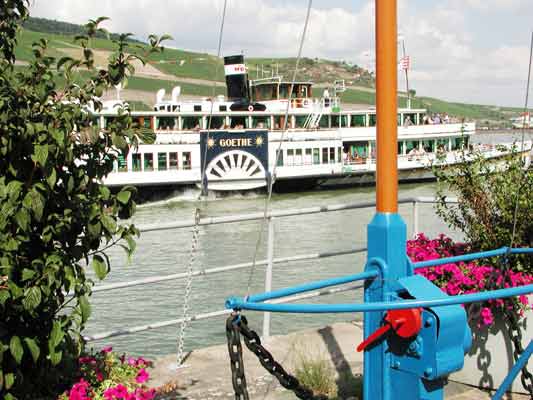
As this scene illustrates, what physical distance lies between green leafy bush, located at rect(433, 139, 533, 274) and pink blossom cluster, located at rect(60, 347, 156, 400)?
230cm

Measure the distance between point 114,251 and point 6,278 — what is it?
16951 millimetres

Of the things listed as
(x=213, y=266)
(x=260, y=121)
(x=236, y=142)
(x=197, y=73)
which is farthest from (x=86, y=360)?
(x=197, y=73)

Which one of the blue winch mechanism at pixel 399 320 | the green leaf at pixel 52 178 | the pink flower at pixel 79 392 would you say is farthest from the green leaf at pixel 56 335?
the blue winch mechanism at pixel 399 320

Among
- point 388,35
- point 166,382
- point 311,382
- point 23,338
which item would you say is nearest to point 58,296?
point 23,338

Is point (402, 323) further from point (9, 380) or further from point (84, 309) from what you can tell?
point (9, 380)

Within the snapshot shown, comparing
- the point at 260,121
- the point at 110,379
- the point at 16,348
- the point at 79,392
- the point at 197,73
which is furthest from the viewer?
the point at 197,73

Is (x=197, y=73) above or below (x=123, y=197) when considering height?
above

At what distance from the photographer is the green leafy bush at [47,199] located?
2.80 metres

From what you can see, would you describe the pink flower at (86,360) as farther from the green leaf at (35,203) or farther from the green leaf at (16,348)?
the green leaf at (35,203)

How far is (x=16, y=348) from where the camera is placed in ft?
9.23

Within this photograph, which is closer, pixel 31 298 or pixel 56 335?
pixel 31 298

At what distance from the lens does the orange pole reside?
9.61ft

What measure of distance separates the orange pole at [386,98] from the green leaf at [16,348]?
1516 mm

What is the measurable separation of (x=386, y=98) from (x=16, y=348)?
68.4 inches
